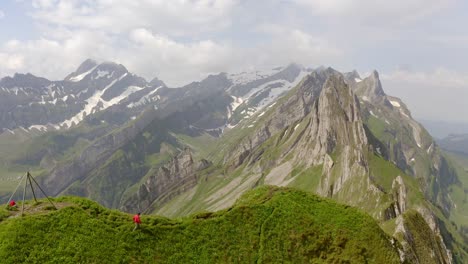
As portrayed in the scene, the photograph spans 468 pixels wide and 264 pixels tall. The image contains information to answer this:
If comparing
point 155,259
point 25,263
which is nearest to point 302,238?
point 155,259

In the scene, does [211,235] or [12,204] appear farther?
[211,235]

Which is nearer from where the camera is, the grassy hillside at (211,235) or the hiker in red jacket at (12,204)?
the grassy hillside at (211,235)

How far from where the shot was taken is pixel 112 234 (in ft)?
170

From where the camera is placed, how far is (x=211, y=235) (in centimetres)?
5747

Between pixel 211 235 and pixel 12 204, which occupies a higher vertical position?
pixel 12 204

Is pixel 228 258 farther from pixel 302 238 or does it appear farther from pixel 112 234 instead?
pixel 112 234

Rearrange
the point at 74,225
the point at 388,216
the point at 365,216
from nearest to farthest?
the point at 74,225 → the point at 365,216 → the point at 388,216

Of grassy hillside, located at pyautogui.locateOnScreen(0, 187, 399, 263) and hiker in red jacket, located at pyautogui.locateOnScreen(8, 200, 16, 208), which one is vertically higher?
hiker in red jacket, located at pyautogui.locateOnScreen(8, 200, 16, 208)

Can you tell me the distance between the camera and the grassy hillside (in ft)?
157

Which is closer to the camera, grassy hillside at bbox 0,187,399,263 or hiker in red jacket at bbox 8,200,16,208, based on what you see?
grassy hillside at bbox 0,187,399,263

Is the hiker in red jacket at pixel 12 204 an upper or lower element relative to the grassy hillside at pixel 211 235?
upper

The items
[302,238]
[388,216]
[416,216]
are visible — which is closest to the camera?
[302,238]

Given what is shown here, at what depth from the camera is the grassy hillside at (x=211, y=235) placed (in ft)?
157

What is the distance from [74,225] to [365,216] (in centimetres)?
4264
